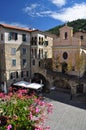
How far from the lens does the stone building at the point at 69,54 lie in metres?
41.7

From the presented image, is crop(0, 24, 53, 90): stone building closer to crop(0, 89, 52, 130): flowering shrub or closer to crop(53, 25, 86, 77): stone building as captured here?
crop(53, 25, 86, 77): stone building

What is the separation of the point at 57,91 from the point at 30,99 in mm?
28753

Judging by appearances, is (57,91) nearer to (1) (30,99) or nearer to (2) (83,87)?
(2) (83,87)

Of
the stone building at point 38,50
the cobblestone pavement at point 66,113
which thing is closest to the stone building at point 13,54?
the stone building at point 38,50

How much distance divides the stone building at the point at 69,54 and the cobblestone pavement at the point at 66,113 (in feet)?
21.7

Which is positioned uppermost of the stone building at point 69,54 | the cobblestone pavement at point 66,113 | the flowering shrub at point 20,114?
the stone building at point 69,54

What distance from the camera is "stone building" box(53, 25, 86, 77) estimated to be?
41.7m

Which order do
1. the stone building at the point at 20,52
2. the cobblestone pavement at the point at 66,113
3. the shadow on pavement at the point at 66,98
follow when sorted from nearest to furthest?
the cobblestone pavement at the point at 66,113 → the shadow on pavement at the point at 66,98 → the stone building at the point at 20,52

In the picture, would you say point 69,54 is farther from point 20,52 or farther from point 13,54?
point 13,54

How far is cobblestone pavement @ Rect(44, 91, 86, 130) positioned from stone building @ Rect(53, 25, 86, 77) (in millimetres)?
6625

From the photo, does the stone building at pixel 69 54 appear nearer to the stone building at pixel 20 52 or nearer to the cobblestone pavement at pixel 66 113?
the stone building at pixel 20 52

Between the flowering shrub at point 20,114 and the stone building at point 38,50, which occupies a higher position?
the stone building at point 38,50

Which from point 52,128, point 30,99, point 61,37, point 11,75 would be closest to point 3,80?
point 11,75

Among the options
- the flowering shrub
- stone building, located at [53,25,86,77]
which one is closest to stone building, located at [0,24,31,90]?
stone building, located at [53,25,86,77]
